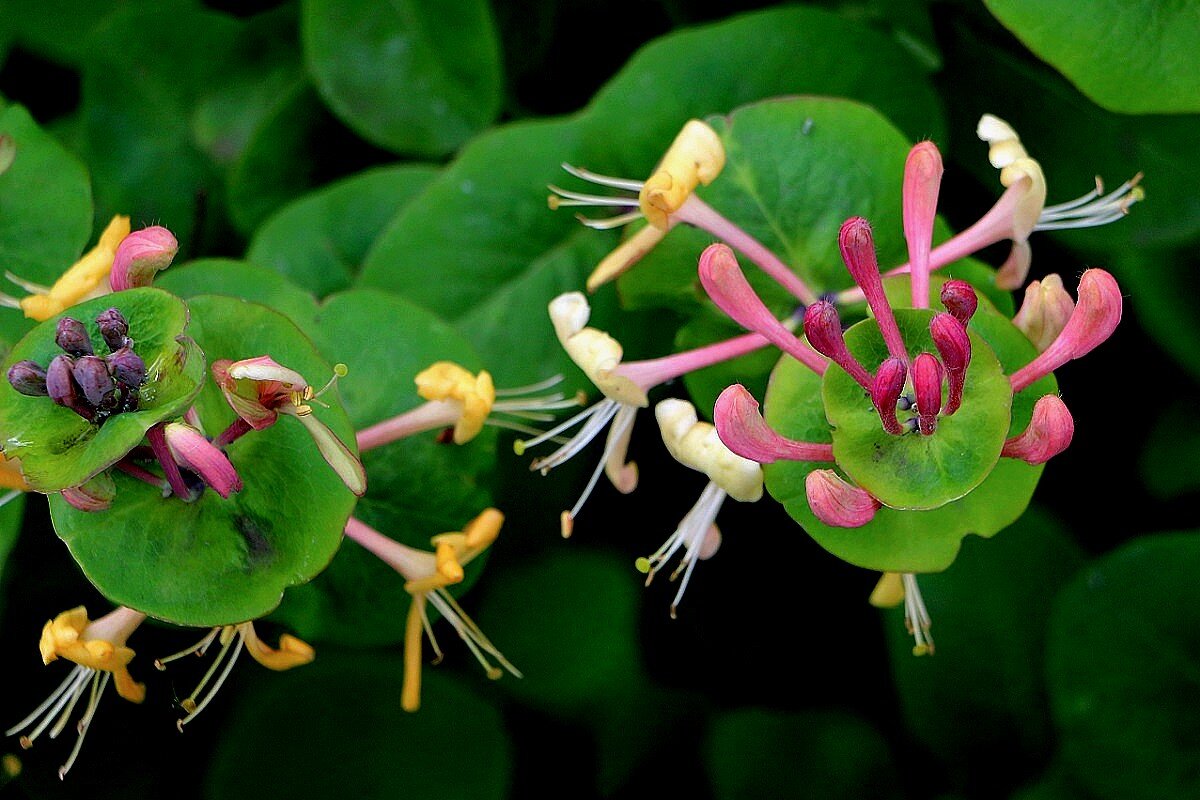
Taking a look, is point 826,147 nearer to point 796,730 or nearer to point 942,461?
point 942,461

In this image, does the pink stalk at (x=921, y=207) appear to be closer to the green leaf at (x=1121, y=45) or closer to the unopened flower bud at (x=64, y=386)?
the green leaf at (x=1121, y=45)

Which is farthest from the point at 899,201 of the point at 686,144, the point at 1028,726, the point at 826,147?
the point at 1028,726

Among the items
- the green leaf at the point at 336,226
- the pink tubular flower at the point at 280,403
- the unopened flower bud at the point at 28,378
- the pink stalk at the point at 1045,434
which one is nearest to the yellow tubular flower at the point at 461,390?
the pink tubular flower at the point at 280,403

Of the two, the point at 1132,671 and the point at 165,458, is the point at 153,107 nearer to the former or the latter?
the point at 165,458

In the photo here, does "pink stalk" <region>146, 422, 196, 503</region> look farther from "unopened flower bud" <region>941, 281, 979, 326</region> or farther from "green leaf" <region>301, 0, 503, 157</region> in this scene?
"green leaf" <region>301, 0, 503, 157</region>

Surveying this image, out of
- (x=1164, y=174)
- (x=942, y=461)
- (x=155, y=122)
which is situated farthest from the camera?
(x=155, y=122)

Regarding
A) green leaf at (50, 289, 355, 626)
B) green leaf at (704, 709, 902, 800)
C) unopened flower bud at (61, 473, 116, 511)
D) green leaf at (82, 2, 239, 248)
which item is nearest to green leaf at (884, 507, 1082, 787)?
green leaf at (704, 709, 902, 800)
